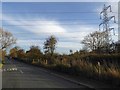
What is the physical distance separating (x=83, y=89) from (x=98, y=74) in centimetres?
577

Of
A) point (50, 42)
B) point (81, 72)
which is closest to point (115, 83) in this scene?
point (81, 72)

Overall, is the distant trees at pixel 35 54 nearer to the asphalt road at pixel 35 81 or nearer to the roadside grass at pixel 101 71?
the roadside grass at pixel 101 71

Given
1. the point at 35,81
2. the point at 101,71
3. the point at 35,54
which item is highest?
the point at 35,54

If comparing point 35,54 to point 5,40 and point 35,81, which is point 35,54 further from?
point 35,81

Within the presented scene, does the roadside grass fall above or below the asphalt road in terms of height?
above

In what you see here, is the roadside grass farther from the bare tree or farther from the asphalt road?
the bare tree

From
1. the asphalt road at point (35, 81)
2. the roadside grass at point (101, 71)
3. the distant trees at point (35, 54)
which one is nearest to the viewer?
the asphalt road at point (35, 81)

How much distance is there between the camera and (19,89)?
1541 centimetres

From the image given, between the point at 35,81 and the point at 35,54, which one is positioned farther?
the point at 35,54

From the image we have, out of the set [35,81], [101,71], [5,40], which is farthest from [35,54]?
[101,71]

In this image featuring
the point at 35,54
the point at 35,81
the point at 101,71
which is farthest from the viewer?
the point at 35,54

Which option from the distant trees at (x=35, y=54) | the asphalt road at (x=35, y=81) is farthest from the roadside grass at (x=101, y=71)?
the distant trees at (x=35, y=54)

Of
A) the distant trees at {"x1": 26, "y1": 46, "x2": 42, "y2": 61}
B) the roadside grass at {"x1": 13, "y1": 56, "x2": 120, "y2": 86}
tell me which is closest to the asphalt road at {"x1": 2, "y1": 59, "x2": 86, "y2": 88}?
the roadside grass at {"x1": 13, "y1": 56, "x2": 120, "y2": 86}

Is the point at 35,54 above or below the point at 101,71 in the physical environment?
above
